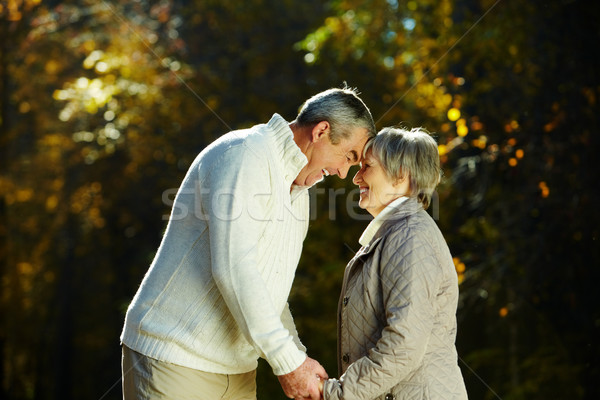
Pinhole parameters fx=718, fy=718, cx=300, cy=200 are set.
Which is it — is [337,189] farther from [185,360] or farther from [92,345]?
[92,345]

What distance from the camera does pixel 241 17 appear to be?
10.3 meters

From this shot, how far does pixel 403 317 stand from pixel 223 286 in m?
0.61

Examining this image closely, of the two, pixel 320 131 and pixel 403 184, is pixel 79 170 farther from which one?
pixel 403 184

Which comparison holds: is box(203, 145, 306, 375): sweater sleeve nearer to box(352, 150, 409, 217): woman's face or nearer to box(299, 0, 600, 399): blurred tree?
box(352, 150, 409, 217): woman's face

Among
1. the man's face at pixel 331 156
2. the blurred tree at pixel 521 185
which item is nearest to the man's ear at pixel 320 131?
the man's face at pixel 331 156

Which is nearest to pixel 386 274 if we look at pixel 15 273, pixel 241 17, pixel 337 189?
pixel 337 189

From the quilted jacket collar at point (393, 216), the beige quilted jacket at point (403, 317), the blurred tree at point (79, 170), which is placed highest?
the quilted jacket collar at point (393, 216)

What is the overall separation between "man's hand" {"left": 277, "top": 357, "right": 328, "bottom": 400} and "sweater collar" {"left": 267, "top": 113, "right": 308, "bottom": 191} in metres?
0.70

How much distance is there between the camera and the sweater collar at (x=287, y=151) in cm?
271

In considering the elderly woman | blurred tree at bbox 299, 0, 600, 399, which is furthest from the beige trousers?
blurred tree at bbox 299, 0, 600, 399

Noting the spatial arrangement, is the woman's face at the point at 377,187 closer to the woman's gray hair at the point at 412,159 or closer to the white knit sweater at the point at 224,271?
the woman's gray hair at the point at 412,159

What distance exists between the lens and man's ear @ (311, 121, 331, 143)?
276 cm

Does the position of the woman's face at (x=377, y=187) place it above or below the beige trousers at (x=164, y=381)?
above

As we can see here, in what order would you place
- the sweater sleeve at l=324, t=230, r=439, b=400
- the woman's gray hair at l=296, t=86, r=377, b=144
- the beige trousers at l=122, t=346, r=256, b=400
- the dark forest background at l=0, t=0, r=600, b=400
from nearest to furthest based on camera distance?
the sweater sleeve at l=324, t=230, r=439, b=400 → the beige trousers at l=122, t=346, r=256, b=400 → the woman's gray hair at l=296, t=86, r=377, b=144 → the dark forest background at l=0, t=0, r=600, b=400
